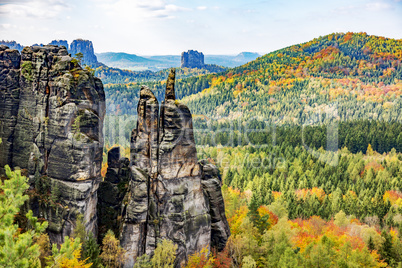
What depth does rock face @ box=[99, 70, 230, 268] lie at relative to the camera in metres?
45.0

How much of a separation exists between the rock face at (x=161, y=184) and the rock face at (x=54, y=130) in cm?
558

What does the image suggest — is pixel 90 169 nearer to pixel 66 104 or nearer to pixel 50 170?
pixel 50 170

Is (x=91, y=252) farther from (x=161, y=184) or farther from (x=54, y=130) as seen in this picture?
(x=54, y=130)

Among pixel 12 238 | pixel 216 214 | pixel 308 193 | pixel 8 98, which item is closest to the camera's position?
pixel 12 238

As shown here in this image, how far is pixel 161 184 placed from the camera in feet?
148

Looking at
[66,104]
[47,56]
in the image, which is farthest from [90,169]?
[47,56]

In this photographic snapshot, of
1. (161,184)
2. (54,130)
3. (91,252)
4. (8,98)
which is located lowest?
(91,252)

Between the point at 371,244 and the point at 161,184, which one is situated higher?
the point at 161,184

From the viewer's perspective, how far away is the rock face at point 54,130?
144 ft

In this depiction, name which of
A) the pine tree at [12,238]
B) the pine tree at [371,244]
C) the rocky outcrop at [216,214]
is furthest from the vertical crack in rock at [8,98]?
the pine tree at [371,244]

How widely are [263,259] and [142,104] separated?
27.0 meters

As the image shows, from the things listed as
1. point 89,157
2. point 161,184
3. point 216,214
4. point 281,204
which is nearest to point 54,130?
point 89,157

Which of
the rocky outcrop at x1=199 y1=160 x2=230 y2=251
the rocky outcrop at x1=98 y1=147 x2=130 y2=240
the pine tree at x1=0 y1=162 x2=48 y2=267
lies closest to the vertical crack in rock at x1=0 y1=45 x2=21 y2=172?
the rocky outcrop at x1=98 y1=147 x2=130 y2=240

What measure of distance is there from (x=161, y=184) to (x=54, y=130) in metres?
15.6
